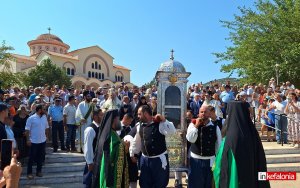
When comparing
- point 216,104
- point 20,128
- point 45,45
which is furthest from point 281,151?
point 45,45

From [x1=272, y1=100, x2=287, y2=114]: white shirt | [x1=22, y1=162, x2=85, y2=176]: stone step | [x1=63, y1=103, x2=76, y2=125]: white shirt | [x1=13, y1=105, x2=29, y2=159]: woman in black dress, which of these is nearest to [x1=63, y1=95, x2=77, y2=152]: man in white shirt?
[x1=63, y1=103, x2=76, y2=125]: white shirt

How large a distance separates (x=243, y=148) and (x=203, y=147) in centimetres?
150

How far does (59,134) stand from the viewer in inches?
453

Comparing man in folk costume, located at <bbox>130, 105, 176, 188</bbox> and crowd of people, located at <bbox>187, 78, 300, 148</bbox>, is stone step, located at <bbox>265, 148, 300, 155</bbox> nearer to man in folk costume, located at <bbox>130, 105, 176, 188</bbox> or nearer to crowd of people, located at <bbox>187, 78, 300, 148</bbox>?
crowd of people, located at <bbox>187, 78, 300, 148</bbox>

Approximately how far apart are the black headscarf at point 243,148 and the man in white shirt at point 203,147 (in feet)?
4.31

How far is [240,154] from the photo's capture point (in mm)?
4547

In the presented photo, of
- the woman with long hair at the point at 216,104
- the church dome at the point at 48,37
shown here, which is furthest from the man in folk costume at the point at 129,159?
the church dome at the point at 48,37

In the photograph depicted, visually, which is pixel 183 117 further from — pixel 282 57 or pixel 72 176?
pixel 282 57

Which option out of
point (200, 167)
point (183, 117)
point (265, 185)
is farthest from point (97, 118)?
point (265, 185)

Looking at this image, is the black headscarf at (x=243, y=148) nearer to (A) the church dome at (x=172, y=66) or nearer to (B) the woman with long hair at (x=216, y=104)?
(A) the church dome at (x=172, y=66)

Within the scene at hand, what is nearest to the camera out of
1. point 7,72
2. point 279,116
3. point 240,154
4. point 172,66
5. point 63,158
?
point 240,154

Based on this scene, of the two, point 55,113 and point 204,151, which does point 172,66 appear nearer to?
point 204,151

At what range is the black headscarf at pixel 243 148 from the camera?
451 centimetres

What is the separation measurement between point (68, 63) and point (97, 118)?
64379 mm
